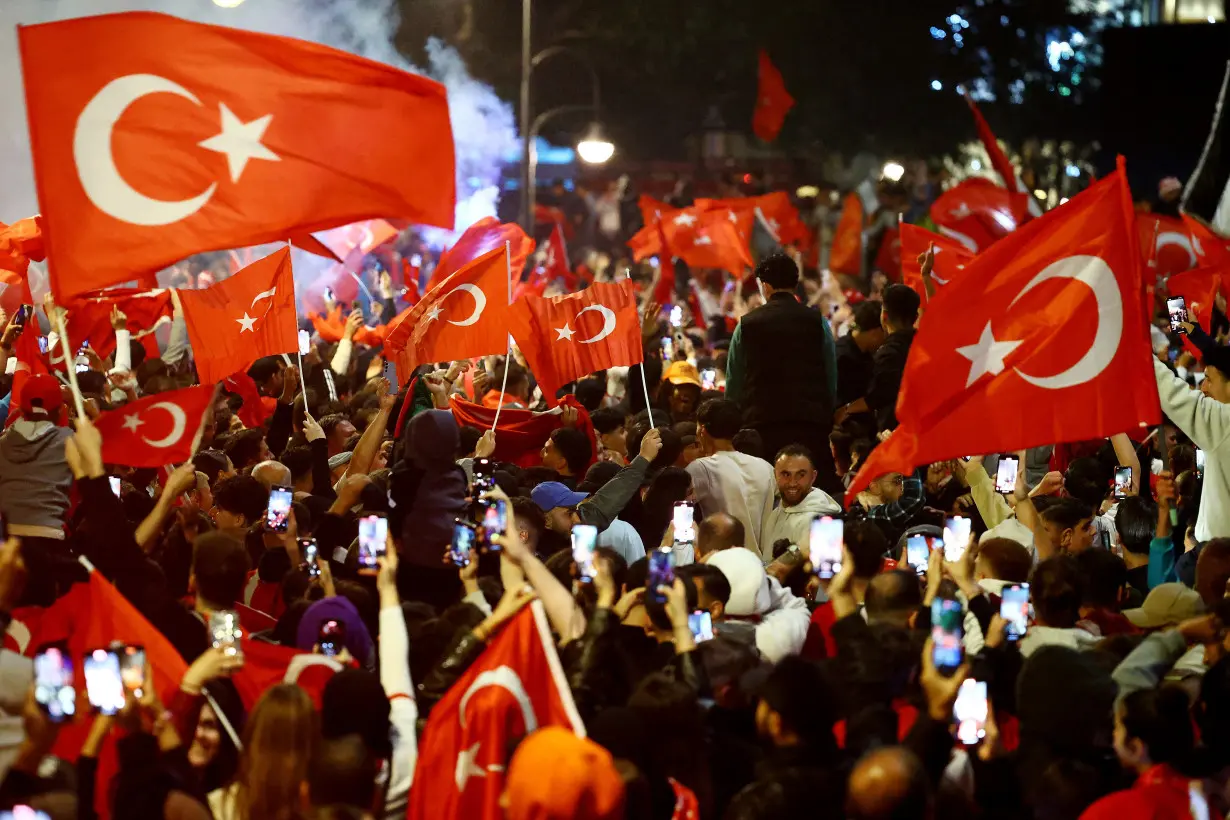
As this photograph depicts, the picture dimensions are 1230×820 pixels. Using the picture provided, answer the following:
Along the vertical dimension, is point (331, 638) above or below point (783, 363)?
below

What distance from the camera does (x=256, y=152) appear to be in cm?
713

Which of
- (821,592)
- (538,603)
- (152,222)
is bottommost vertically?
(821,592)

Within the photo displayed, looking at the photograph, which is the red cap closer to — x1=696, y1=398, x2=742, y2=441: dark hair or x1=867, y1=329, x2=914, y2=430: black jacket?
x1=696, y1=398, x2=742, y2=441: dark hair

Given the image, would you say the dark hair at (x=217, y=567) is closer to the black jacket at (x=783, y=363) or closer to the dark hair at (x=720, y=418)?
the dark hair at (x=720, y=418)

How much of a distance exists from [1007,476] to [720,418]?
151cm

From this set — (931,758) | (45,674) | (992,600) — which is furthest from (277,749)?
(992,600)

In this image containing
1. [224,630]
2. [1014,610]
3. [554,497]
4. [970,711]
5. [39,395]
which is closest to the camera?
[970,711]

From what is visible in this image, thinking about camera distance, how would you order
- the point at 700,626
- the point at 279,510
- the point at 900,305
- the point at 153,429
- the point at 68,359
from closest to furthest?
the point at 68,359 → the point at 700,626 → the point at 279,510 → the point at 153,429 → the point at 900,305

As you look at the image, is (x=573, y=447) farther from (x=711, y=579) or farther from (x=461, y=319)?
(x=711, y=579)

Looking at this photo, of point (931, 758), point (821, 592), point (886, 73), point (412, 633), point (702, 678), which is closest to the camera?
point (931, 758)

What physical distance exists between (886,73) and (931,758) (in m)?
31.6

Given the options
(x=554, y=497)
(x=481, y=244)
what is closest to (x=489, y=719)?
(x=554, y=497)

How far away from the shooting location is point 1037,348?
23.6ft

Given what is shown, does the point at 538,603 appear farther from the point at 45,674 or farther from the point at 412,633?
the point at 45,674
